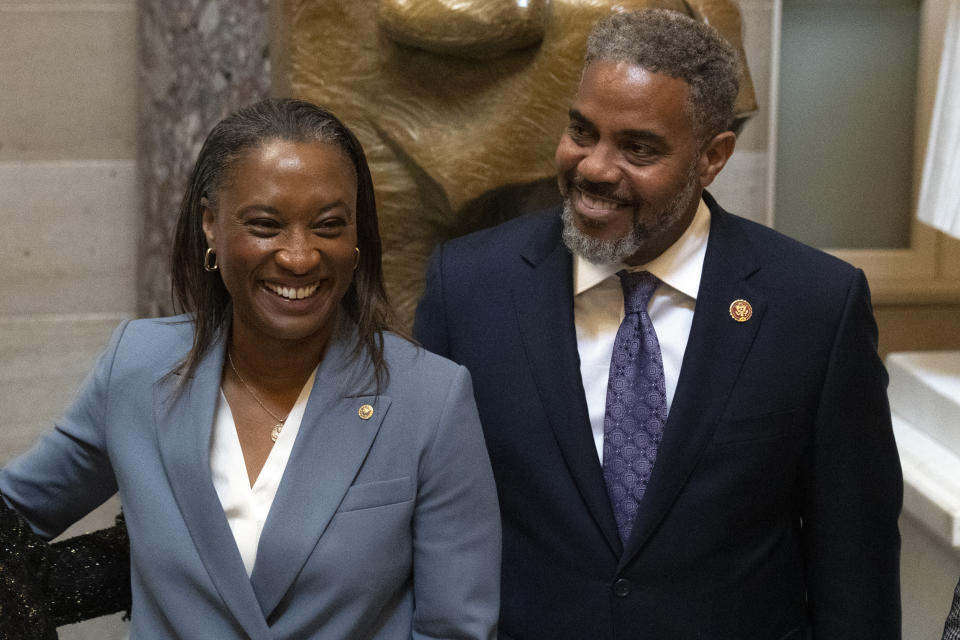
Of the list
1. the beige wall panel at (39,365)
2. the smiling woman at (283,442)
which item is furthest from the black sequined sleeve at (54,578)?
the beige wall panel at (39,365)

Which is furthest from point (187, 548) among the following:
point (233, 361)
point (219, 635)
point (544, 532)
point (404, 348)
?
point (544, 532)

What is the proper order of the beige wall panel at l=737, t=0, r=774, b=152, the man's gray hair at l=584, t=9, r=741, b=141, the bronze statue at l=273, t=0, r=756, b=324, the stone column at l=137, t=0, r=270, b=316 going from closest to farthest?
the man's gray hair at l=584, t=9, r=741, b=141
the bronze statue at l=273, t=0, r=756, b=324
the stone column at l=137, t=0, r=270, b=316
the beige wall panel at l=737, t=0, r=774, b=152

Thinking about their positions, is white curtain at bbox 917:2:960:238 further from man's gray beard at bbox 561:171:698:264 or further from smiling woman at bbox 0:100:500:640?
smiling woman at bbox 0:100:500:640

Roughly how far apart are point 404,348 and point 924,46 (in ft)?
6.67

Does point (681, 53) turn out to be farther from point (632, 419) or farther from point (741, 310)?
point (632, 419)

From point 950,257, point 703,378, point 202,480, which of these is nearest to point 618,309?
point 703,378

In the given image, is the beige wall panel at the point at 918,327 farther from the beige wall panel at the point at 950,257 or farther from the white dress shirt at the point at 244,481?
the white dress shirt at the point at 244,481

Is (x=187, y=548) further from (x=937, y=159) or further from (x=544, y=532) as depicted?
(x=937, y=159)

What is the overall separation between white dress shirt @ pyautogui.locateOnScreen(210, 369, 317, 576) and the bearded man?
0.38m

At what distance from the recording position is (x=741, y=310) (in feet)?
5.64

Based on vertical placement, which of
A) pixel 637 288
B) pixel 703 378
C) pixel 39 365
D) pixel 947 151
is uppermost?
pixel 947 151

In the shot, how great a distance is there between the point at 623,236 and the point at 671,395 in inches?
9.4

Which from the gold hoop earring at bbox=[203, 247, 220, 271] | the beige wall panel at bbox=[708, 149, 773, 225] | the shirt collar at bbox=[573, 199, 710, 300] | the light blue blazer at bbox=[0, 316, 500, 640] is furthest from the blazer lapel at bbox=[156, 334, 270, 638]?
the beige wall panel at bbox=[708, 149, 773, 225]

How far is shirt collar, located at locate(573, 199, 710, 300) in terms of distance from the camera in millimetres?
1742
